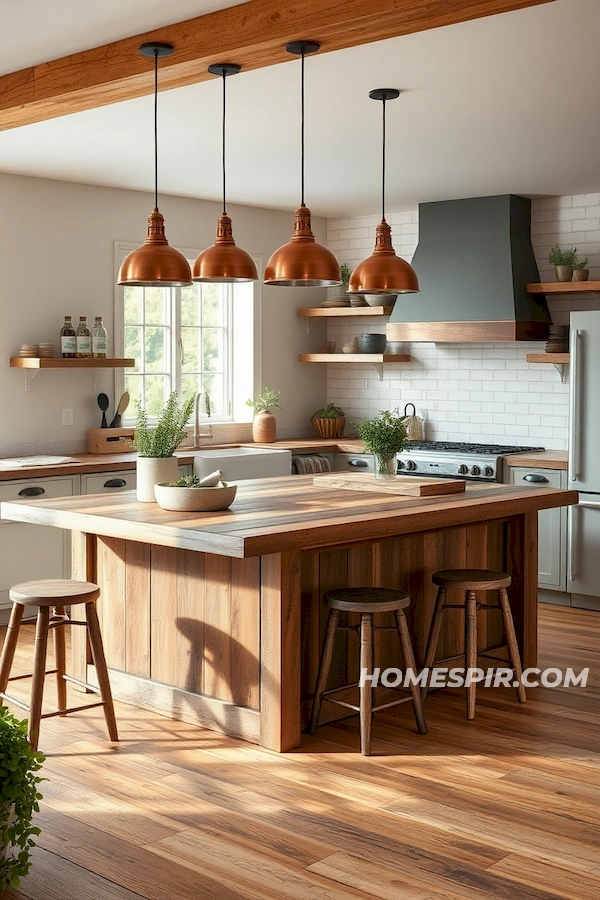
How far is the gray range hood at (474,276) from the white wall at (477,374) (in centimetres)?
23

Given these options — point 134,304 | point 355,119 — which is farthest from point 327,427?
point 355,119

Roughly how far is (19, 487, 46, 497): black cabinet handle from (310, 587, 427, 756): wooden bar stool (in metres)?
2.38

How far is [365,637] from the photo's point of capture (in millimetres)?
4109

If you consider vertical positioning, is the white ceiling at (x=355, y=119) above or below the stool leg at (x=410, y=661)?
above

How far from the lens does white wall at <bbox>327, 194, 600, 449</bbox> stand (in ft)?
24.2

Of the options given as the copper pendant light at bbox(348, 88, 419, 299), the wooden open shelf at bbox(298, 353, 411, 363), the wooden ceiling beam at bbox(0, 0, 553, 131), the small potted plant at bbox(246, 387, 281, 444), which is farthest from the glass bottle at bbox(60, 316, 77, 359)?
the copper pendant light at bbox(348, 88, 419, 299)

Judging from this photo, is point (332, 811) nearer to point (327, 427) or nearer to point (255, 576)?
point (255, 576)

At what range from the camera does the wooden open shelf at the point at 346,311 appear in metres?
8.00

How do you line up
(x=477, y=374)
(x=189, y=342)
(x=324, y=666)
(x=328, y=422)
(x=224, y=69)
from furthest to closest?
(x=328, y=422)
(x=189, y=342)
(x=477, y=374)
(x=324, y=666)
(x=224, y=69)

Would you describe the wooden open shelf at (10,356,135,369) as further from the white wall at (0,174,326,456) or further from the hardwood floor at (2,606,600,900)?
the hardwood floor at (2,606,600,900)

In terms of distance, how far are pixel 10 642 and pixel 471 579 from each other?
1.90 meters

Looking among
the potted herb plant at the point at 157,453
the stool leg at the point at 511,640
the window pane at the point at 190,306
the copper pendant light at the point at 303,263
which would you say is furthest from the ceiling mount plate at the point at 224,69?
the window pane at the point at 190,306

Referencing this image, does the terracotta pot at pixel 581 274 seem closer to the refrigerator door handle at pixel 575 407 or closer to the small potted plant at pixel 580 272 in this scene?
the small potted plant at pixel 580 272

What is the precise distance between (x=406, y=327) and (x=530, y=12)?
414 centimetres
